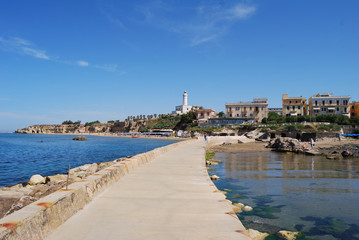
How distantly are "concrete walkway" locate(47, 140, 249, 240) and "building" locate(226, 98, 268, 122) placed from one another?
83244mm

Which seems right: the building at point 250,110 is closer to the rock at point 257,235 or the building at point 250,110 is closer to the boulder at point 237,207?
the boulder at point 237,207

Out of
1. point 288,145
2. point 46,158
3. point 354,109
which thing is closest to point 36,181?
point 46,158

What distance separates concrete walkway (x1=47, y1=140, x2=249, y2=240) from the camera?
3.89 meters

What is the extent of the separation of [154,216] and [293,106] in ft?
294

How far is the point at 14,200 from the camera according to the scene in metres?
8.36

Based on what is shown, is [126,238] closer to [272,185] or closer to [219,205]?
[219,205]

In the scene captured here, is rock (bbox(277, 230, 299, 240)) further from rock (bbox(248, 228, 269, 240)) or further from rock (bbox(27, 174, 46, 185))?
rock (bbox(27, 174, 46, 185))

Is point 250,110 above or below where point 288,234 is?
above

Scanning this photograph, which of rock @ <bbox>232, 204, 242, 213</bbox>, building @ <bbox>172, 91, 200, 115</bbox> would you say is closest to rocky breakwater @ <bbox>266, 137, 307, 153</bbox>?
rock @ <bbox>232, 204, 242, 213</bbox>

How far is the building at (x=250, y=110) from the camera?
88.1 metres

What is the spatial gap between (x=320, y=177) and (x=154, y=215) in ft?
39.9

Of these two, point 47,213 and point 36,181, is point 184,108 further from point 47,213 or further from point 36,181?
point 47,213

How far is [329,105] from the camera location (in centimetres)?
7975

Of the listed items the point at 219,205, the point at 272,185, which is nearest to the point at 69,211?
the point at 219,205
